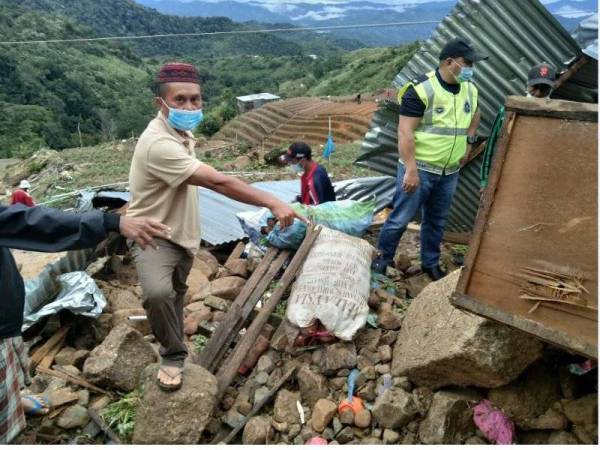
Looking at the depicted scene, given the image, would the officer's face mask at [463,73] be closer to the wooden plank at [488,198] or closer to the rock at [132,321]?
the wooden plank at [488,198]

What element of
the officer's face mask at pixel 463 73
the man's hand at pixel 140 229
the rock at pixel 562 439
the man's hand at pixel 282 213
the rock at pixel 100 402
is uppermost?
the officer's face mask at pixel 463 73

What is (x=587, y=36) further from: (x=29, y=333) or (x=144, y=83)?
(x=144, y=83)

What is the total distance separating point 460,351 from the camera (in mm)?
2629

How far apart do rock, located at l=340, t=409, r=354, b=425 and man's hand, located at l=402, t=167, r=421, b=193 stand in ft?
5.23

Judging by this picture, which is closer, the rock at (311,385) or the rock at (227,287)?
the rock at (311,385)

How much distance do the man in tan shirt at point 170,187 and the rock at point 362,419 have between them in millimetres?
1030

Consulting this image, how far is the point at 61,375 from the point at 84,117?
155 ft

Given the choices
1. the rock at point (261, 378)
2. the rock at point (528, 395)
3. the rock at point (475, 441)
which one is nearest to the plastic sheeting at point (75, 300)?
the rock at point (261, 378)

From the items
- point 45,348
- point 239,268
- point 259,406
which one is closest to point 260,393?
point 259,406

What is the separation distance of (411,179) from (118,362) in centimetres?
228

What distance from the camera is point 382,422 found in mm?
2811

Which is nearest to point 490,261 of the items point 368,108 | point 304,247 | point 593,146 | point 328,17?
point 593,146

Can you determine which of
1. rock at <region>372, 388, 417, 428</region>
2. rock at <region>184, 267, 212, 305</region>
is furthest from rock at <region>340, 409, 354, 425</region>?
rock at <region>184, 267, 212, 305</region>

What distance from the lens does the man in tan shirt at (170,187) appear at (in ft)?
8.06
